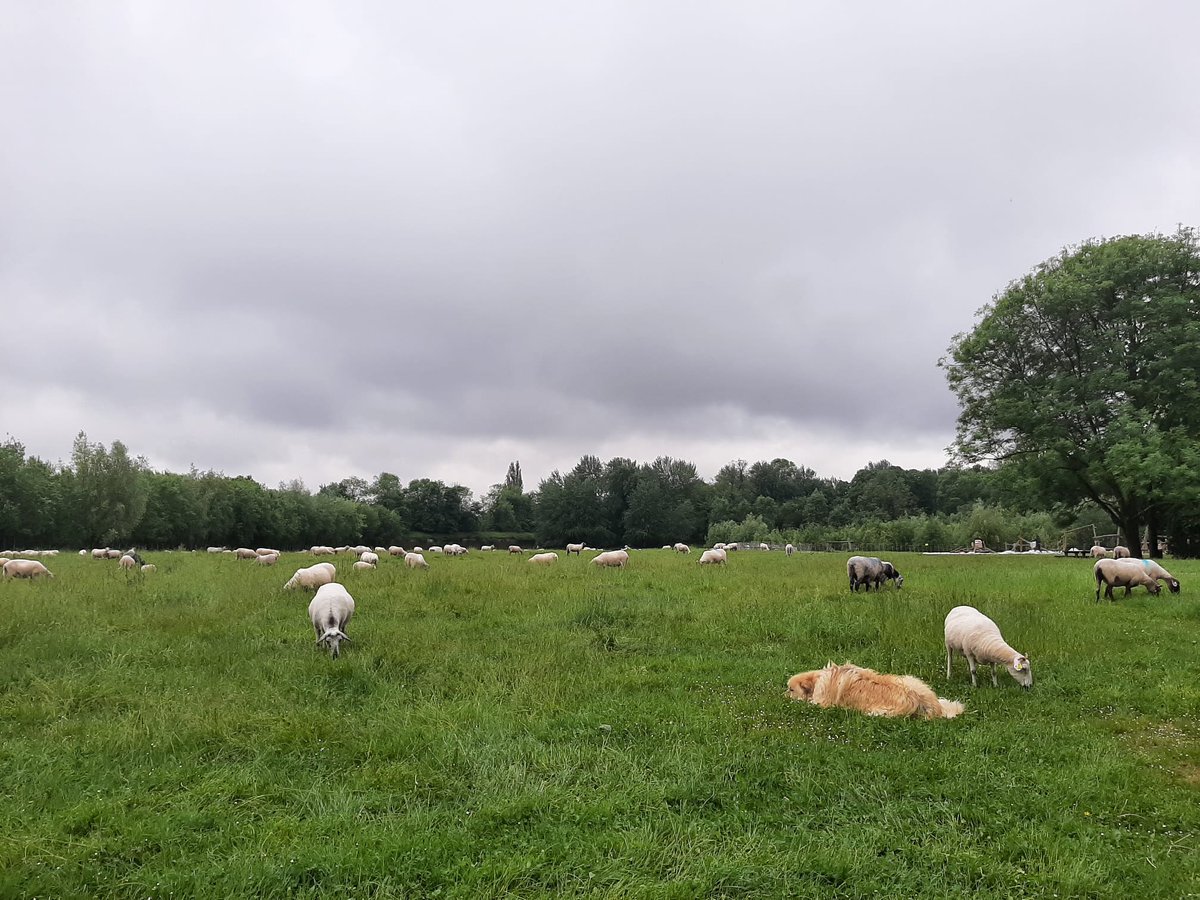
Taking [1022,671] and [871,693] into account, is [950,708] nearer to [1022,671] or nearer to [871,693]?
[871,693]

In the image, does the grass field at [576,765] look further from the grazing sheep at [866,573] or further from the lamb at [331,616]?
the grazing sheep at [866,573]

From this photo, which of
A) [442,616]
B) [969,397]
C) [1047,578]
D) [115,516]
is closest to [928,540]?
[969,397]

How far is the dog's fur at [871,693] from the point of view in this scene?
783cm

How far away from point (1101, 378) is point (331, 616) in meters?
33.3

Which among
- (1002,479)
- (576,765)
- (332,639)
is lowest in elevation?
(576,765)

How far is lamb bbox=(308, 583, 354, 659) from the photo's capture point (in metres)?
10.9

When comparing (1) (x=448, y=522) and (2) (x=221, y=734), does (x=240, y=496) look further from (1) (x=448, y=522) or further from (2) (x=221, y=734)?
(2) (x=221, y=734)

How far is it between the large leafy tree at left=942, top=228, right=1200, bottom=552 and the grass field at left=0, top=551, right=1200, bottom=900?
66.3 feet

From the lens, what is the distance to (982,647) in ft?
30.8

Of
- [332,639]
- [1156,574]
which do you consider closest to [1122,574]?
[1156,574]

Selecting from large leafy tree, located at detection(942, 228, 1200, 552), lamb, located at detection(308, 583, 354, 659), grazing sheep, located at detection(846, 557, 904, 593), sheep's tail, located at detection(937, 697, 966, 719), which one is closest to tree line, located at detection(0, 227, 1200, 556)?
large leafy tree, located at detection(942, 228, 1200, 552)

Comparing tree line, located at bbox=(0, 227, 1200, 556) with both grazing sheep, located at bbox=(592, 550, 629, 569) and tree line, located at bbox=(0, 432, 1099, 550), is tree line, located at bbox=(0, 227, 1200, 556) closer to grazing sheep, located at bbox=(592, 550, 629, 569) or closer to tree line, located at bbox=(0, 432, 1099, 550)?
tree line, located at bbox=(0, 432, 1099, 550)

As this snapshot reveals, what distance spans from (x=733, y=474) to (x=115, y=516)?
117 m

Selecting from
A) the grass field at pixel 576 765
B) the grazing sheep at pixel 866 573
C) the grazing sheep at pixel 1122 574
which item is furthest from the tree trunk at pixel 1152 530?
the grass field at pixel 576 765
